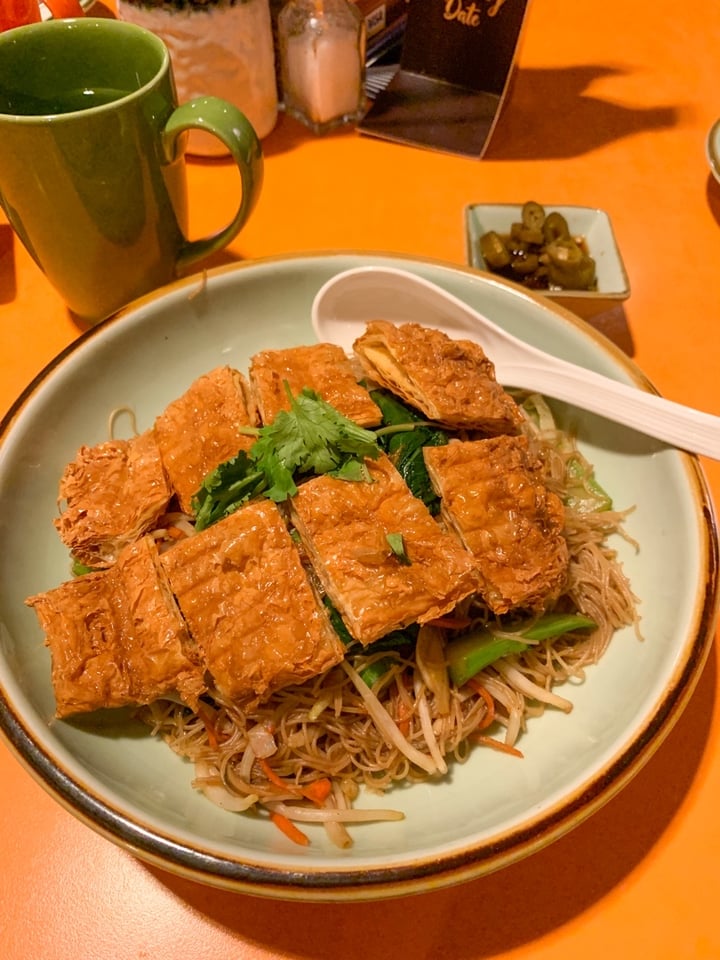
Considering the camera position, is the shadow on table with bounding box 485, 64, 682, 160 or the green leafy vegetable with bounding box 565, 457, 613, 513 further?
the shadow on table with bounding box 485, 64, 682, 160

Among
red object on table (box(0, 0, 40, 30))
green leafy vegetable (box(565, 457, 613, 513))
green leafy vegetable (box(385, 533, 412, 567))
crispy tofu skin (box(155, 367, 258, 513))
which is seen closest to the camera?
green leafy vegetable (box(385, 533, 412, 567))

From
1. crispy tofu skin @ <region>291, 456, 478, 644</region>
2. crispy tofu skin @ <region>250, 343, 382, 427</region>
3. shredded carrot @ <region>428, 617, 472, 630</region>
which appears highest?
crispy tofu skin @ <region>250, 343, 382, 427</region>

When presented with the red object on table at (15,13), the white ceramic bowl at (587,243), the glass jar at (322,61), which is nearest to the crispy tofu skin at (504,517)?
the white ceramic bowl at (587,243)

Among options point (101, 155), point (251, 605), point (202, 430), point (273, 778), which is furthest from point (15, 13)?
point (273, 778)

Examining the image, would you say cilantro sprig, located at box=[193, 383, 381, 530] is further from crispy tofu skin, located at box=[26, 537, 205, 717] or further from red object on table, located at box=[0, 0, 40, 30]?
red object on table, located at box=[0, 0, 40, 30]

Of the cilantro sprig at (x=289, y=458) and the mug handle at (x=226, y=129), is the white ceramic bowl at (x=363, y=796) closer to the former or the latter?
the mug handle at (x=226, y=129)

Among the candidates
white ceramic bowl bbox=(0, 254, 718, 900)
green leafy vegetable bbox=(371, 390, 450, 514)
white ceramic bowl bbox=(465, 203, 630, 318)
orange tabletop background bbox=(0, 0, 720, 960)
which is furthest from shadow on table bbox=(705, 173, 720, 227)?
green leafy vegetable bbox=(371, 390, 450, 514)

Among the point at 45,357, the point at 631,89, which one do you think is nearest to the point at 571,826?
the point at 45,357
